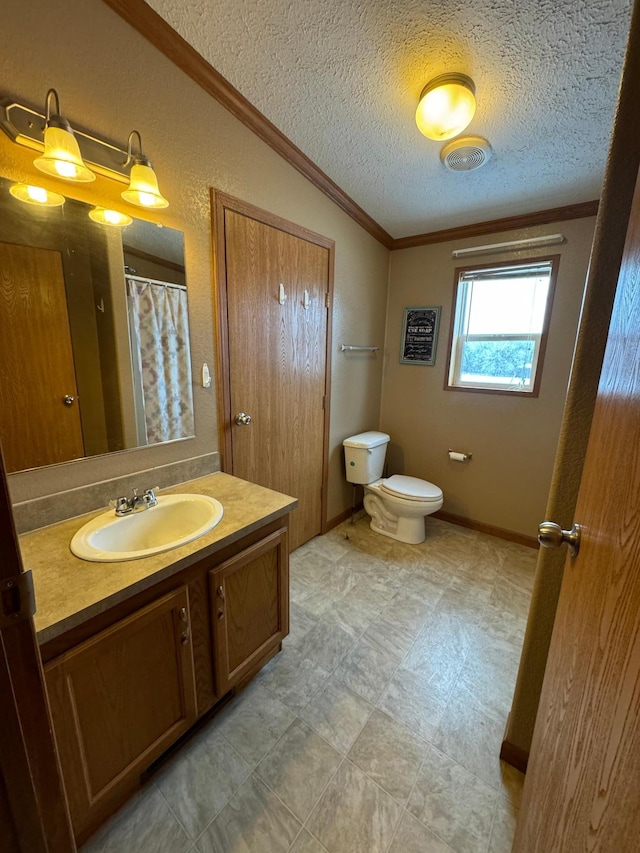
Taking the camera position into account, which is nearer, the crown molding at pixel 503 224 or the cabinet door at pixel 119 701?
the cabinet door at pixel 119 701

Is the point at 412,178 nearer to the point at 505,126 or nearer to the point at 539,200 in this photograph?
the point at 505,126

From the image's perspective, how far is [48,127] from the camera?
1.00 m

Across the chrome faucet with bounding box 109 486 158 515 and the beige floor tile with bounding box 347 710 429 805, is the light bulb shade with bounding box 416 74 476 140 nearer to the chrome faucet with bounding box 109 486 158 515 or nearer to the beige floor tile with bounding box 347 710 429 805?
the chrome faucet with bounding box 109 486 158 515

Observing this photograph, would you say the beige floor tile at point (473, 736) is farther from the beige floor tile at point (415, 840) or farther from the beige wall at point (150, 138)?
the beige wall at point (150, 138)

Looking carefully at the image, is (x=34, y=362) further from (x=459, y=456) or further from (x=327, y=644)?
(x=459, y=456)

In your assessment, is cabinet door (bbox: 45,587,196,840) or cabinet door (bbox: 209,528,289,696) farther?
cabinet door (bbox: 209,528,289,696)

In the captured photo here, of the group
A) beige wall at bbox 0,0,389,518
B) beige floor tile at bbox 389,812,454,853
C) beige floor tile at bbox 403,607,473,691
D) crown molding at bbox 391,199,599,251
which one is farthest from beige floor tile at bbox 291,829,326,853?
crown molding at bbox 391,199,599,251

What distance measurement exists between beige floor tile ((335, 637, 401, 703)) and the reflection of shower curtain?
1.31 metres

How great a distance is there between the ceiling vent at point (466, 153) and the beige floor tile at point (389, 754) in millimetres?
2587

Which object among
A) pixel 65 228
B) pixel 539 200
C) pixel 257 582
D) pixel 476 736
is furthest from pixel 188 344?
pixel 539 200

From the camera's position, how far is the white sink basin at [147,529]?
106cm

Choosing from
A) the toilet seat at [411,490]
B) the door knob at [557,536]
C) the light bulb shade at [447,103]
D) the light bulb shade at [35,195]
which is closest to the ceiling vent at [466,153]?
the light bulb shade at [447,103]

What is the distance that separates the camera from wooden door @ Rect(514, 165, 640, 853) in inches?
15.9

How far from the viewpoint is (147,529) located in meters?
1.34
